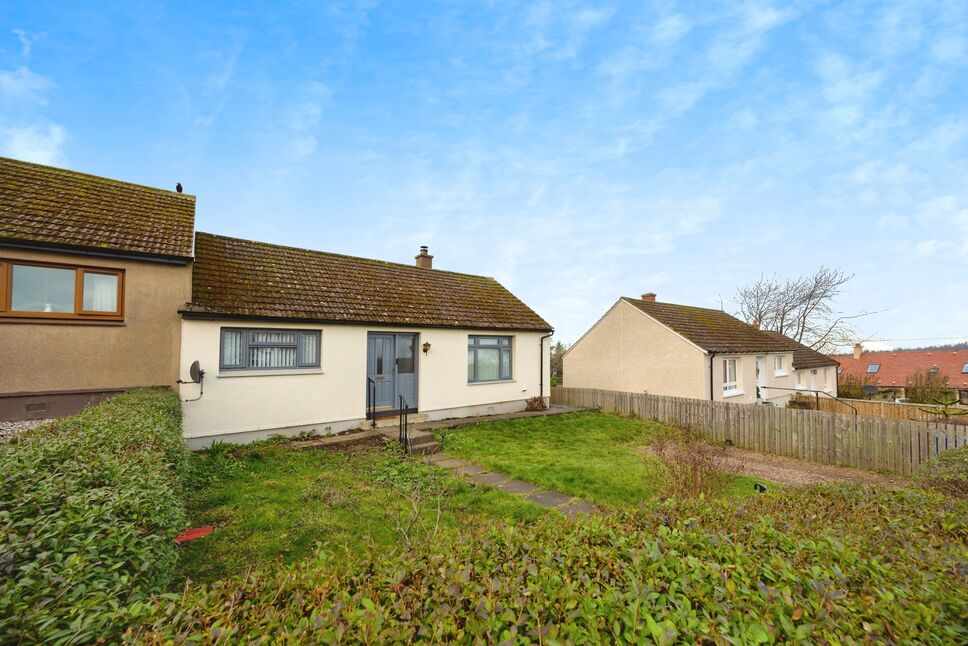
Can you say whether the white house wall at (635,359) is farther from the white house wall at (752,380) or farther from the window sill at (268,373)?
the window sill at (268,373)

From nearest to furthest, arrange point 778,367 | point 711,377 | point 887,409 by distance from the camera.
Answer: point 711,377 → point 887,409 → point 778,367

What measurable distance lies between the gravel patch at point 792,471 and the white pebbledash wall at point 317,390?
635 cm

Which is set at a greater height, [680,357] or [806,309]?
[806,309]

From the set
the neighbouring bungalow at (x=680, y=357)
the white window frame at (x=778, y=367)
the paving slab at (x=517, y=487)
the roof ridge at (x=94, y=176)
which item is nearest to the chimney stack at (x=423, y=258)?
the roof ridge at (x=94, y=176)

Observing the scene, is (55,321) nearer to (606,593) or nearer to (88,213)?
(88,213)

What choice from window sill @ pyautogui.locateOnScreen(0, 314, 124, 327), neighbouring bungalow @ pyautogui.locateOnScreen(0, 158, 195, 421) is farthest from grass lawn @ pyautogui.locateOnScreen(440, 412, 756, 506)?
window sill @ pyautogui.locateOnScreen(0, 314, 124, 327)

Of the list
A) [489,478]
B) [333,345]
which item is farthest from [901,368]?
[333,345]

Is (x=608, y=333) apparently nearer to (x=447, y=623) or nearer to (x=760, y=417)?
(x=760, y=417)

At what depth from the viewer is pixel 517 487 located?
7633 millimetres

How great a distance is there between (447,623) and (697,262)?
27.3 m

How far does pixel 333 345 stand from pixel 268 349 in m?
1.65

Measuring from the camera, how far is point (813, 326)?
35844 millimetres

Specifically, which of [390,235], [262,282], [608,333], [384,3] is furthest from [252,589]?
[608,333]

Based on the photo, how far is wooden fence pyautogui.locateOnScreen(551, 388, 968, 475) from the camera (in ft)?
34.2
